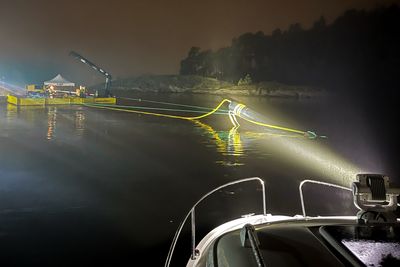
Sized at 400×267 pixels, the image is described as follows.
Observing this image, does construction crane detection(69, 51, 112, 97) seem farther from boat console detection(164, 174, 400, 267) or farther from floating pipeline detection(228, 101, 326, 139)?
boat console detection(164, 174, 400, 267)

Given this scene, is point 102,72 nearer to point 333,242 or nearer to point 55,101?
point 55,101

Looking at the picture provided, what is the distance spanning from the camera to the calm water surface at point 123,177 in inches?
191

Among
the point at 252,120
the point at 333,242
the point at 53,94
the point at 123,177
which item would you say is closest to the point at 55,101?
the point at 53,94

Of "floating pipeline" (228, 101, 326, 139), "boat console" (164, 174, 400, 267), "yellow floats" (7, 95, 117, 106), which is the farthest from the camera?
"yellow floats" (7, 95, 117, 106)

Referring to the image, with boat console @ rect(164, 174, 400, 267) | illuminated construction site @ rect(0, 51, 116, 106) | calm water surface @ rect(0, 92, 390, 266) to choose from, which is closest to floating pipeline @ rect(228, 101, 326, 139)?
calm water surface @ rect(0, 92, 390, 266)

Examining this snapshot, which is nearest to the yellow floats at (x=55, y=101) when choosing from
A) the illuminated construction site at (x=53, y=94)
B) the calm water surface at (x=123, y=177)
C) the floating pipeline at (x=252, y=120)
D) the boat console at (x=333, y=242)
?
the illuminated construction site at (x=53, y=94)

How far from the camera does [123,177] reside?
8.73 metres

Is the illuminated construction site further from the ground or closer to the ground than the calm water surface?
further from the ground

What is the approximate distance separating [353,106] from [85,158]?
39048mm

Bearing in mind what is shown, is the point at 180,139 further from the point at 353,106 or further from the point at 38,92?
the point at 353,106

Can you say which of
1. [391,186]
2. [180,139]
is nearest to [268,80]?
[180,139]

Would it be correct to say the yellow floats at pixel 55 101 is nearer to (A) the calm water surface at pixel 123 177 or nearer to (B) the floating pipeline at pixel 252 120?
(A) the calm water surface at pixel 123 177

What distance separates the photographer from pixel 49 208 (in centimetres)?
616

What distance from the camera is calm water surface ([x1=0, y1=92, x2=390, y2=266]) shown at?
485 centimetres
